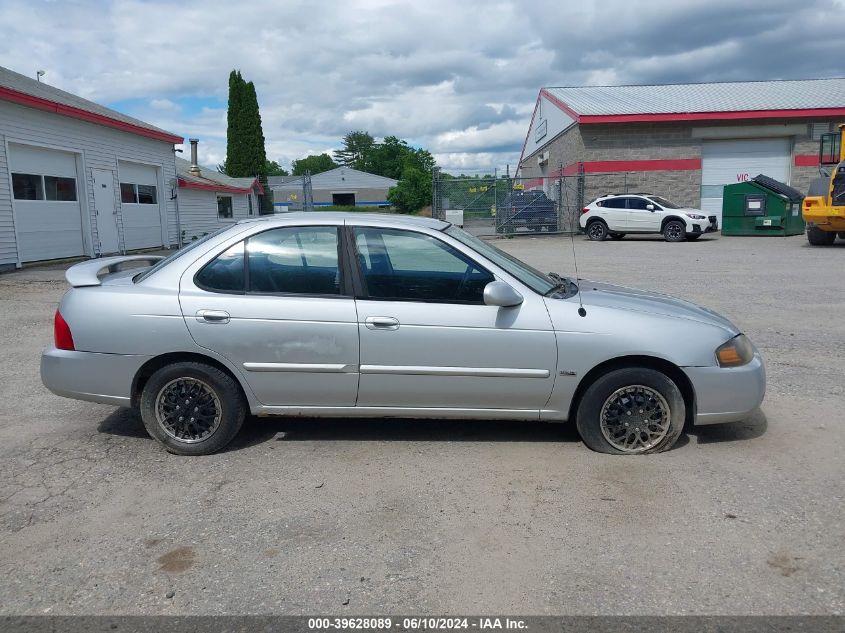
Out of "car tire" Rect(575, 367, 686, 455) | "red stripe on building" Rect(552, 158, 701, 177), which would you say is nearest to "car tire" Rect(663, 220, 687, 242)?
"red stripe on building" Rect(552, 158, 701, 177)

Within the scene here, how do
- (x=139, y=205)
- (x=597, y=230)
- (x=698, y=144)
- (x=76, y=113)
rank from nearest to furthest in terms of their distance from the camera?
(x=76, y=113) → (x=139, y=205) → (x=597, y=230) → (x=698, y=144)

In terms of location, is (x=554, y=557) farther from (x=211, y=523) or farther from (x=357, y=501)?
(x=211, y=523)

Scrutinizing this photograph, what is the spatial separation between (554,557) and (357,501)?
1140 millimetres

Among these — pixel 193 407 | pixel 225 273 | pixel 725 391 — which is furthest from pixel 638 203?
pixel 193 407

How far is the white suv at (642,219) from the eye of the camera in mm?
23672

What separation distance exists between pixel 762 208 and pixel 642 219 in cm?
413

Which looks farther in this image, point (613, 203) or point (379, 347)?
point (613, 203)

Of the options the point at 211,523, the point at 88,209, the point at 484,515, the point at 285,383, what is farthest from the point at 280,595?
the point at 88,209

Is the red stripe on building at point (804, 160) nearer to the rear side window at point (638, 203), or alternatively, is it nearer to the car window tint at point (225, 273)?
the rear side window at point (638, 203)

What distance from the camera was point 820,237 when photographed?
20.0 meters

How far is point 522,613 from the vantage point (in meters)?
2.87

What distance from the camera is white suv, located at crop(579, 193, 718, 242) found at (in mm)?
23672

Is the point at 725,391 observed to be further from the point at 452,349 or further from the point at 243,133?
the point at 243,133

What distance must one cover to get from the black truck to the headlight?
2536 cm
